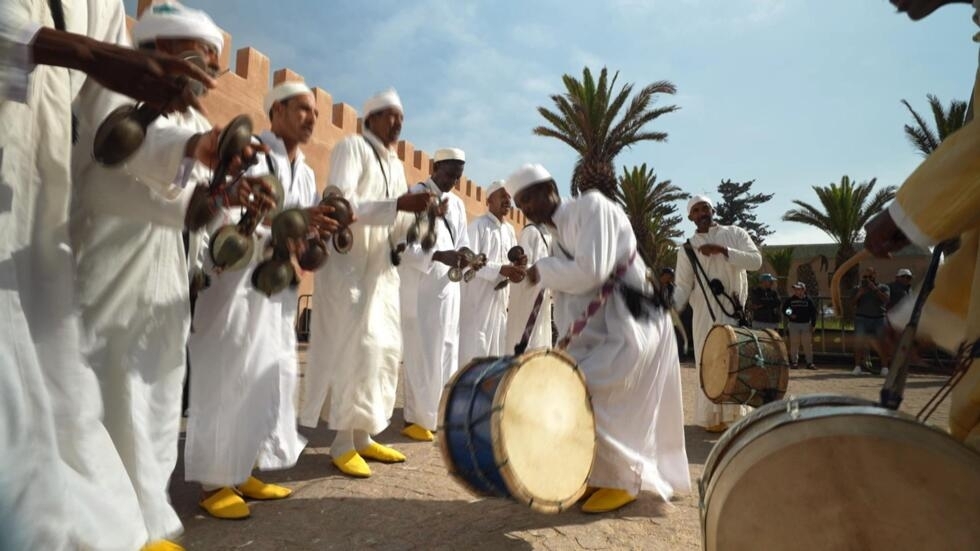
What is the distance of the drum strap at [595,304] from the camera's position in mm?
3361

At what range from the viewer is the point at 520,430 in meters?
2.54

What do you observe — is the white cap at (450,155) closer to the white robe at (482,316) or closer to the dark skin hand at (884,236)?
the white robe at (482,316)

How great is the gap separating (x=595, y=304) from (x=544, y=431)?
96cm

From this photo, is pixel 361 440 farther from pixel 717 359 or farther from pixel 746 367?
pixel 746 367

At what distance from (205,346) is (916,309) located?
2842 mm

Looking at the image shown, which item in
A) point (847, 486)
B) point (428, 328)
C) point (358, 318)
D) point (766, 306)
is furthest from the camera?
point (766, 306)

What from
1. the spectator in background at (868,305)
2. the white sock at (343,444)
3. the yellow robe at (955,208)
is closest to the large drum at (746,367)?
the white sock at (343,444)

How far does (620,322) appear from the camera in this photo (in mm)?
3344

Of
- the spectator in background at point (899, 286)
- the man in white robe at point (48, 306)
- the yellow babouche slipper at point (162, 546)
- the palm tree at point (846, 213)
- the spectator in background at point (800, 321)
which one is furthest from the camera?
the palm tree at point (846, 213)

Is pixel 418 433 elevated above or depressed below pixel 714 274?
below

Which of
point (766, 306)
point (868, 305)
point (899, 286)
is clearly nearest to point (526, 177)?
point (766, 306)

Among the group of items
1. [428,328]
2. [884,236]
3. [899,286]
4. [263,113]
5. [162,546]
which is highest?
[263,113]

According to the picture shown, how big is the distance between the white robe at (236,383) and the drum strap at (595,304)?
5.00ft

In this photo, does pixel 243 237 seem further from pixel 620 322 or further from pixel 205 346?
pixel 620 322
